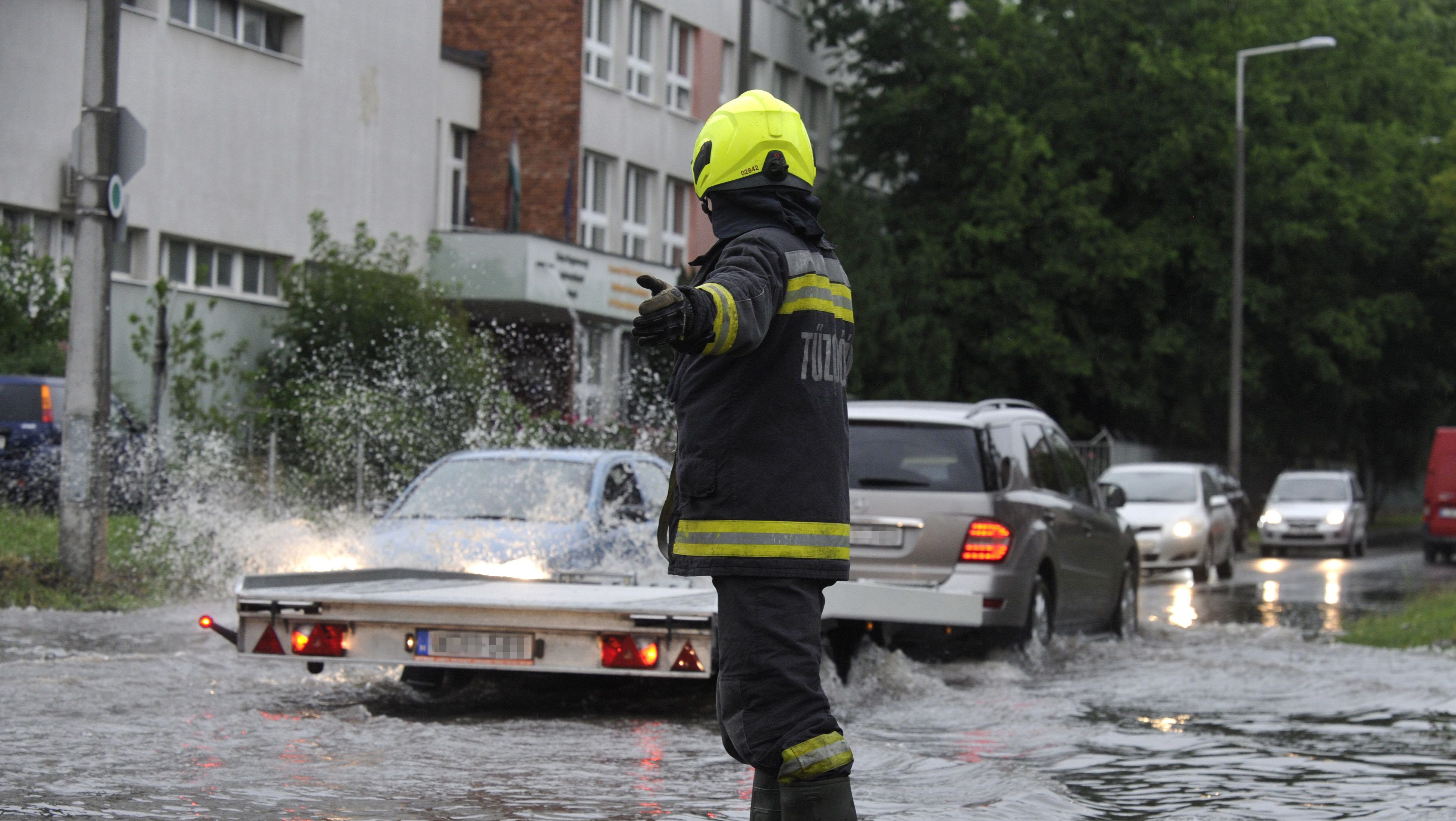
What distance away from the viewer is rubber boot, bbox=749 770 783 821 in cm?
442

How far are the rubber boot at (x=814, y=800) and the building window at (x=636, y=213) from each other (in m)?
34.0

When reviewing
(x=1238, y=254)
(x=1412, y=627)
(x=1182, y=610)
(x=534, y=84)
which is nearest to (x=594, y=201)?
(x=534, y=84)

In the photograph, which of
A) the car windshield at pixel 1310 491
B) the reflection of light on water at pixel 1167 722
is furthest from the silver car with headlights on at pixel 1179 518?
the reflection of light on water at pixel 1167 722

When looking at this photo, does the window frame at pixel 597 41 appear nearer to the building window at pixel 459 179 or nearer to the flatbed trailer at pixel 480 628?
the building window at pixel 459 179

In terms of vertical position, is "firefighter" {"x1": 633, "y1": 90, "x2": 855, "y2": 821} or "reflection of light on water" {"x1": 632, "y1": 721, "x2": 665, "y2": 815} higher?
"firefighter" {"x1": 633, "y1": 90, "x2": 855, "y2": 821}

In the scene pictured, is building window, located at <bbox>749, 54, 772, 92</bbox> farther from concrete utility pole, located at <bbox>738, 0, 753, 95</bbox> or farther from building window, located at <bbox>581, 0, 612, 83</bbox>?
concrete utility pole, located at <bbox>738, 0, 753, 95</bbox>

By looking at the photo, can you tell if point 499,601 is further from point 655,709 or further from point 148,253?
point 148,253

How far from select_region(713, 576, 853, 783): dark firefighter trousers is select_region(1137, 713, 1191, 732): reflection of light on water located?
4.82 metres

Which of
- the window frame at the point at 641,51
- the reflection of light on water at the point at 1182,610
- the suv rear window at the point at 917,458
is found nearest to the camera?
the suv rear window at the point at 917,458

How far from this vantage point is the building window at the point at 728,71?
139ft

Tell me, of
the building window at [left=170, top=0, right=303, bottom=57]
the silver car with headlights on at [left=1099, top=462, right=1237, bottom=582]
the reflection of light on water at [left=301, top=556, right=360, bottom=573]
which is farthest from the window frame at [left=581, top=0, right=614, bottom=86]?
the reflection of light on water at [left=301, top=556, right=360, bottom=573]

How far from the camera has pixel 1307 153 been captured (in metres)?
41.9

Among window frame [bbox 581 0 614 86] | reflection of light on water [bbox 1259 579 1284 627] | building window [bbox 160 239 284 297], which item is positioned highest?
window frame [bbox 581 0 614 86]

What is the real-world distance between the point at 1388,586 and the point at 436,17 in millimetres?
17775
